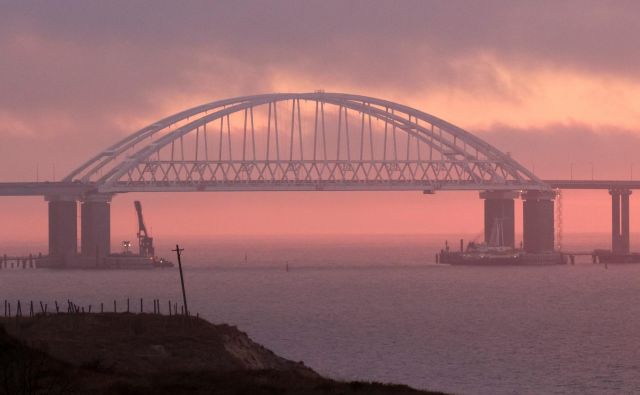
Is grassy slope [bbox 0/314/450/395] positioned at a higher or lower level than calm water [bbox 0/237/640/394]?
higher

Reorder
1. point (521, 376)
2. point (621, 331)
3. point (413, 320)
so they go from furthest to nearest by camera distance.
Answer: point (413, 320) → point (621, 331) → point (521, 376)

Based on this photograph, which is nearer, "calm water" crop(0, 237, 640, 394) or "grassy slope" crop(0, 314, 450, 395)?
"grassy slope" crop(0, 314, 450, 395)

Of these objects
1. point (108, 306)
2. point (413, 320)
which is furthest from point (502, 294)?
point (108, 306)

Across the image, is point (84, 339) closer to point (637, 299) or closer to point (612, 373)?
point (612, 373)

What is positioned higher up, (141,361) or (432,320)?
(141,361)

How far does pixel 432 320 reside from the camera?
118 meters

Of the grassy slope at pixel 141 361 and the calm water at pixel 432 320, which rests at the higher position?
the grassy slope at pixel 141 361

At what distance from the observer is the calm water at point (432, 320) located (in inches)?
3221

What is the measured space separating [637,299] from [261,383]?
9788cm

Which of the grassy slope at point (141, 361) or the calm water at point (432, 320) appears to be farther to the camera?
the calm water at point (432, 320)

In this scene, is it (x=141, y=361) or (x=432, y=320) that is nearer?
(x=141, y=361)

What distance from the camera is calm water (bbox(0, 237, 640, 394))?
81.8m

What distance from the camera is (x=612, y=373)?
81562mm

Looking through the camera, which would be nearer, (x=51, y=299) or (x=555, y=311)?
(x=555, y=311)
